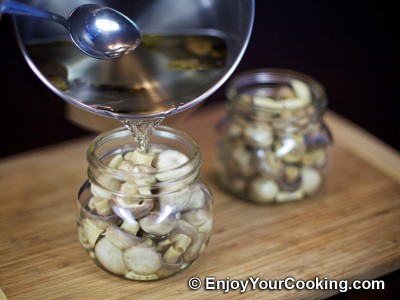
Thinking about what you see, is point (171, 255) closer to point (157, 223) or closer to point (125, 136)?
point (157, 223)

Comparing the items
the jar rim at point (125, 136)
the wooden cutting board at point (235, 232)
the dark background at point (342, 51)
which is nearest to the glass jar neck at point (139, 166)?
the jar rim at point (125, 136)

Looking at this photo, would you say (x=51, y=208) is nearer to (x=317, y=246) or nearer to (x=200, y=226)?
(x=200, y=226)

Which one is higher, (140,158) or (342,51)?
(140,158)

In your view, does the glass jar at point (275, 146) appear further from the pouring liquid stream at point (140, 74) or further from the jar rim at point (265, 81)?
the pouring liquid stream at point (140, 74)

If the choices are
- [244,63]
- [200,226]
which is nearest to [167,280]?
[200,226]

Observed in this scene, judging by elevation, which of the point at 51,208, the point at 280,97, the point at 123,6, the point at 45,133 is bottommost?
the point at 45,133

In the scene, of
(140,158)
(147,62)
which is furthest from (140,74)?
(140,158)
